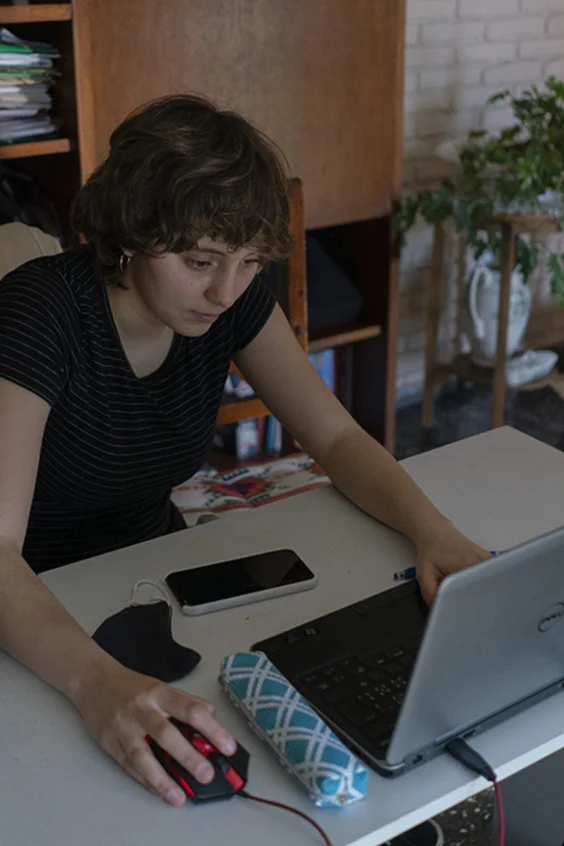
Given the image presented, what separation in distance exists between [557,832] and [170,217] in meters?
0.88

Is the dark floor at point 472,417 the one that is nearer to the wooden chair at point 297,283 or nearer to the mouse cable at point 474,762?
the wooden chair at point 297,283

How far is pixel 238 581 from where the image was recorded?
3.87 feet

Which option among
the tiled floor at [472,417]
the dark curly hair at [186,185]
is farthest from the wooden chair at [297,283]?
the tiled floor at [472,417]

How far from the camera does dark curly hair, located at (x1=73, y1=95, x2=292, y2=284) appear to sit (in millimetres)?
1216

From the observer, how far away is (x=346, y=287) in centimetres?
279

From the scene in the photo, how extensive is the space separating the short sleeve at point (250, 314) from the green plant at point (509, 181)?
1.22 m

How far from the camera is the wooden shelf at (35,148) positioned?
2.00 meters

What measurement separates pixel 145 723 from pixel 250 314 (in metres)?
0.72

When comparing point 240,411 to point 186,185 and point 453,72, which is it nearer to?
point 186,185

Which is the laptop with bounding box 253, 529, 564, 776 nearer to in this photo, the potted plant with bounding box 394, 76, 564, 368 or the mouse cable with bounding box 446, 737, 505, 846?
the mouse cable with bounding box 446, 737, 505, 846

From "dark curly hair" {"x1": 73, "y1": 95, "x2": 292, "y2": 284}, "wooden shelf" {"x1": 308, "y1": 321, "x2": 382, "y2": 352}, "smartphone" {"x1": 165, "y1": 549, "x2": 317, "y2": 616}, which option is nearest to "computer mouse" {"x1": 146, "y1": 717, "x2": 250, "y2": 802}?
"smartphone" {"x1": 165, "y1": 549, "x2": 317, "y2": 616}

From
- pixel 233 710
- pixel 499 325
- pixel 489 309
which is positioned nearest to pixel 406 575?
pixel 233 710

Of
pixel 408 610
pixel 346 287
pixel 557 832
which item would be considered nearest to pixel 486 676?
pixel 408 610

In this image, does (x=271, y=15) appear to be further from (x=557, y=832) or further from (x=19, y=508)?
(x=557, y=832)
